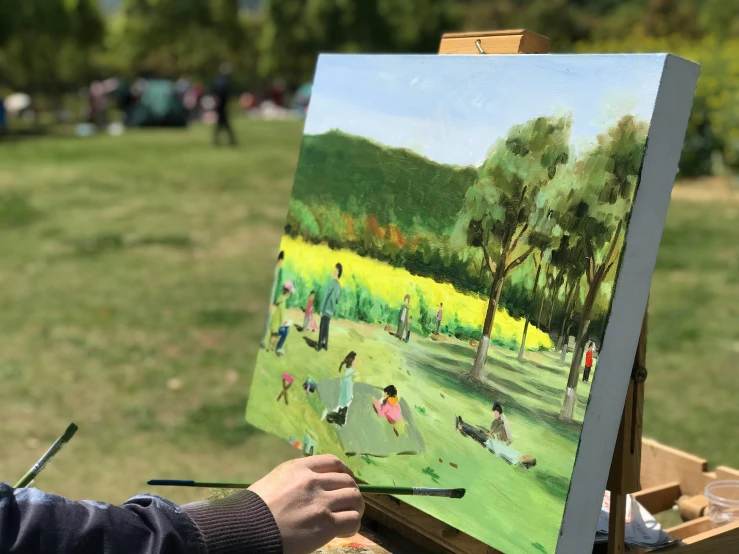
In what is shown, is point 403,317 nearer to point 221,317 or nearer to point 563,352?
point 563,352

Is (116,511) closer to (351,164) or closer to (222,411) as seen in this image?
(351,164)

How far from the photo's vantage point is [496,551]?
1597mm

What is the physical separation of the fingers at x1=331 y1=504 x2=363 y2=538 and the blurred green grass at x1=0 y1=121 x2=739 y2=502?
2.35m

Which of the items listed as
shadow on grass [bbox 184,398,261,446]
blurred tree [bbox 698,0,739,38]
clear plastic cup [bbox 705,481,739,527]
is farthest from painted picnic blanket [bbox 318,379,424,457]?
blurred tree [bbox 698,0,739,38]

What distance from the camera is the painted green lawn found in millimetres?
1465

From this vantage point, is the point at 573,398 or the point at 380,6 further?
the point at 380,6

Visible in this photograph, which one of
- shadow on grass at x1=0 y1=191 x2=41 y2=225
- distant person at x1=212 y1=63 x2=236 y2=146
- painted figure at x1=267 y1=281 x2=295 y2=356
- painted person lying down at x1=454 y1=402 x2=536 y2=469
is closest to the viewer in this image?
painted person lying down at x1=454 y1=402 x2=536 y2=469

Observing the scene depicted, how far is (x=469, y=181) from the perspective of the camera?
5.64 feet

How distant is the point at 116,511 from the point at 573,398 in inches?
32.2

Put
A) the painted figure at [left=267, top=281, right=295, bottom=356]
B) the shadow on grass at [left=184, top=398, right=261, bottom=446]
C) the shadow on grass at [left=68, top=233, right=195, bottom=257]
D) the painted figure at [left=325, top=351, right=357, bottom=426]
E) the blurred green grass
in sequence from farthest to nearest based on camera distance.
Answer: the shadow on grass at [left=68, top=233, right=195, bottom=257] → the shadow on grass at [left=184, top=398, right=261, bottom=446] → the blurred green grass → the painted figure at [left=267, top=281, right=295, bottom=356] → the painted figure at [left=325, top=351, right=357, bottom=426]

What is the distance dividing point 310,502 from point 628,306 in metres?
0.69

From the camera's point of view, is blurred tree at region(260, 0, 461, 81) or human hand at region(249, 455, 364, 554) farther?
blurred tree at region(260, 0, 461, 81)

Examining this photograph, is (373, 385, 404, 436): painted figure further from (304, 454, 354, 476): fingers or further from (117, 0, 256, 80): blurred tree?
(117, 0, 256, 80): blurred tree

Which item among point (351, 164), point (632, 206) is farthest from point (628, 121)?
point (351, 164)
